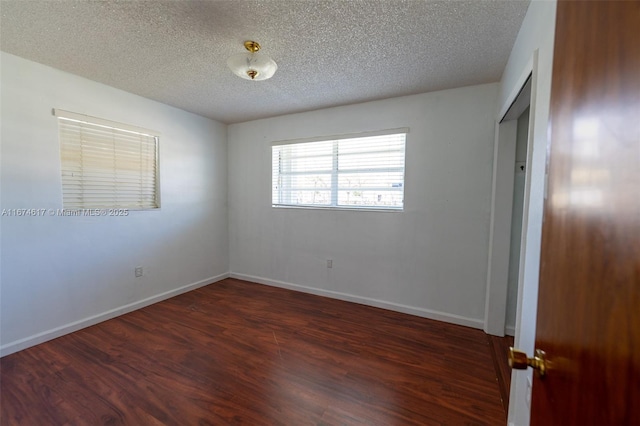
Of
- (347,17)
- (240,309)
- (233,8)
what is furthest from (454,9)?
(240,309)

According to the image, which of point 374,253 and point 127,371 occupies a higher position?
point 374,253

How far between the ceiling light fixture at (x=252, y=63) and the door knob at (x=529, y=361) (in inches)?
80.5

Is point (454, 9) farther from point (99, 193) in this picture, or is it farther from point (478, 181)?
point (99, 193)

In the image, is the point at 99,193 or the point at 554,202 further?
the point at 99,193

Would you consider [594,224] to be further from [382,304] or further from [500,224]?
[382,304]

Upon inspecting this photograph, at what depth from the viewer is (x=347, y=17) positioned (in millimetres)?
1646

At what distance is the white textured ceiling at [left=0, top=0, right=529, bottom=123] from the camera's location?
158 centimetres

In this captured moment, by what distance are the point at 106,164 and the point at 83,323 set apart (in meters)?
1.66

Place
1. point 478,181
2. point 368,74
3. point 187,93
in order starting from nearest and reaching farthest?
point 368,74
point 478,181
point 187,93

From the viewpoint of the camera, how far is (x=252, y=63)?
1798 millimetres

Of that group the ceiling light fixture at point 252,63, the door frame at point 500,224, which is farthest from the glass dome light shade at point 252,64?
the door frame at point 500,224

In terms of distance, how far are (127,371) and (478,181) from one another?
11.6 ft

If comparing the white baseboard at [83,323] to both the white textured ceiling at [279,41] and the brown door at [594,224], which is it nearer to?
the white textured ceiling at [279,41]

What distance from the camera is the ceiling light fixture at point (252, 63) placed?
1.78 meters
